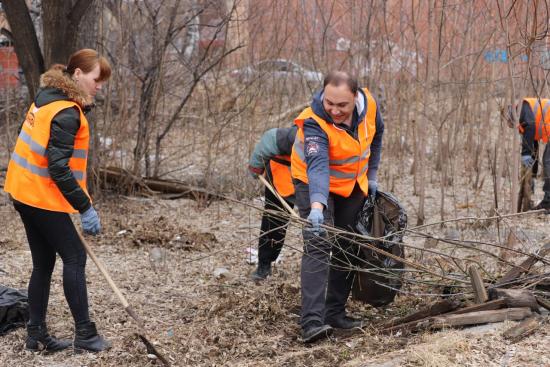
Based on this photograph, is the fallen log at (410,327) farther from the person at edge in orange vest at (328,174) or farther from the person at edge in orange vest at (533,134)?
the person at edge in orange vest at (533,134)

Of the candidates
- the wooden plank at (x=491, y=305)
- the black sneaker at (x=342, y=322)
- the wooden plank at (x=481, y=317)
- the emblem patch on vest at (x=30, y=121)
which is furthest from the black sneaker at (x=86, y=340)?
the wooden plank at (x=491, y=305)

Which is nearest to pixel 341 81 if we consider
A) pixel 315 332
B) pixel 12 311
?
pixel 315 332

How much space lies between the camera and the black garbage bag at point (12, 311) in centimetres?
444

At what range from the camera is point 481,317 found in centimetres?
391

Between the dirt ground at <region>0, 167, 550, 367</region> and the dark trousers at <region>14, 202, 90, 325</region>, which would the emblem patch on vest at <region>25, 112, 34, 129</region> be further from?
the dirt ground at <region>0, 167, 550, 367</region>

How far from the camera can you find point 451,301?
4160mm

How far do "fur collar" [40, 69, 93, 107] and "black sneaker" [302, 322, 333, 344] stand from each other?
5.61ft

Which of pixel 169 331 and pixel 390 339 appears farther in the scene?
pixel 169 331

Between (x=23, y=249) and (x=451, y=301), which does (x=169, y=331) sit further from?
(x=23, y=249)

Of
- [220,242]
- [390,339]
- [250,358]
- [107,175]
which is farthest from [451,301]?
[107,175]

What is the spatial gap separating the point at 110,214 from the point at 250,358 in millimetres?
3859

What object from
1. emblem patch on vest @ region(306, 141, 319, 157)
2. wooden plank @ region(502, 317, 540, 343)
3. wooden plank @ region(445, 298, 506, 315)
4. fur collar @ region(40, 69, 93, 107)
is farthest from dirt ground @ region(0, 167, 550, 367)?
fur collar @ region(40, 69, 93, 107)

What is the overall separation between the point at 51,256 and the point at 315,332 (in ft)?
4.95

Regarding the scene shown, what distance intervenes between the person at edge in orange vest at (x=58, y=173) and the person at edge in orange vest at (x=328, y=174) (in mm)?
1141
